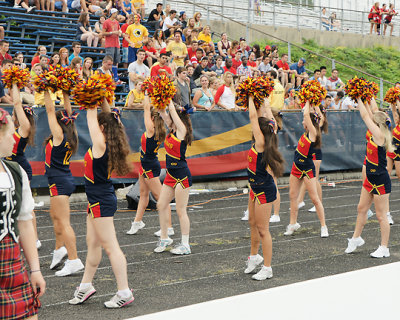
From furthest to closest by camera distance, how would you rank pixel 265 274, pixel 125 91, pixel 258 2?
1. pixel 258 2
2. pixel 125 91
3. pixel 265 274

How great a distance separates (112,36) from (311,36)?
15.7 meters

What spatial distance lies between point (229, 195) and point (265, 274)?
6.87 metres

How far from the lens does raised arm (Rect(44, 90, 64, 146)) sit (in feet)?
20.9

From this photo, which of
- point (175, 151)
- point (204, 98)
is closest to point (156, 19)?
point (204, 98)

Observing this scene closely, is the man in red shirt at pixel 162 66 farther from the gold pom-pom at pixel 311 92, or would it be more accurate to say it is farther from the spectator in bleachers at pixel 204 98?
the gold pom-pom at pixel 311 92

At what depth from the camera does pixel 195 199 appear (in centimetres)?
1267

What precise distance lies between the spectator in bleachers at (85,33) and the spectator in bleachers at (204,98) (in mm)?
4230

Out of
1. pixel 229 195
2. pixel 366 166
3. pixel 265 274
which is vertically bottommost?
pixel 229 195

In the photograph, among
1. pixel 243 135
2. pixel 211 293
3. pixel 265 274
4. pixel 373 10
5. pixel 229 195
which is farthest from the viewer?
pixel 373 10

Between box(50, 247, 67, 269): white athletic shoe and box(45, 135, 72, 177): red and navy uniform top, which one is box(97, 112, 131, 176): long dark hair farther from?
box(50, 247, 67, 269): white athletic shoe

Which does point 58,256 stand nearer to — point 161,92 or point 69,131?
point 69,131

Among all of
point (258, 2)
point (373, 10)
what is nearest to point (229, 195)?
point (258, 2)

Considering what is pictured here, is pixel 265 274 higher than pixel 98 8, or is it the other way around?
pixel 98 8

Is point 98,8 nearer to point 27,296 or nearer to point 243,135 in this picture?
point 243,135
